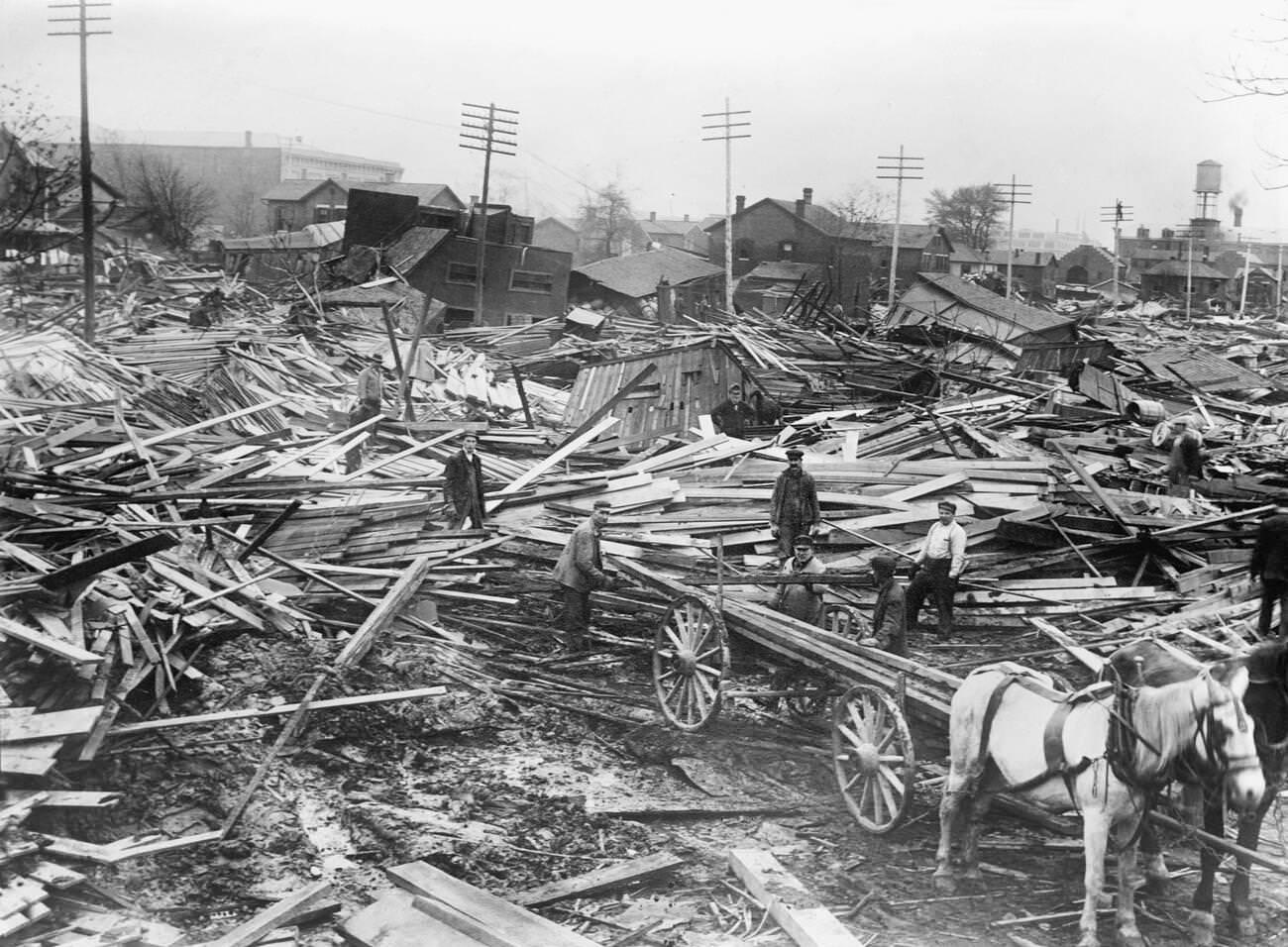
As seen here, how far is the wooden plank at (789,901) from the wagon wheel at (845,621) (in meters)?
2.94

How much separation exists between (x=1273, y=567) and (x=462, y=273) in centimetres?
3310

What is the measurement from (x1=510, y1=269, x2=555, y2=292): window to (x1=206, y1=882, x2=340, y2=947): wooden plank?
112 ft

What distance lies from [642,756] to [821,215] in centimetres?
5835

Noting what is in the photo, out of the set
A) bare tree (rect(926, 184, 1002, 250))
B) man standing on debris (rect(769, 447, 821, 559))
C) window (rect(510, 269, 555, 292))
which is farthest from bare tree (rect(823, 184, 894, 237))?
man standing on debris (rect(769, 447, 821, 559))

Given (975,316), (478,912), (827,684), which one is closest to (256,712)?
(478,912)

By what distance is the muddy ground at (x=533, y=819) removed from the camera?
6.18 m

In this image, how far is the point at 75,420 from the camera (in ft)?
49.4

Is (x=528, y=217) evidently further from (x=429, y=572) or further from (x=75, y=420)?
(x=429, y=572)

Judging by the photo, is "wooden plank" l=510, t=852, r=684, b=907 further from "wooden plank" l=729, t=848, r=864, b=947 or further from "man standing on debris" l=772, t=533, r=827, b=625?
"man standing on debris" l=772, t=533, r=827, b=625

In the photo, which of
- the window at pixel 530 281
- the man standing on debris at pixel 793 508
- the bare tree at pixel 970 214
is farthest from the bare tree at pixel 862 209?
the man standing on debris at pixel 793 508

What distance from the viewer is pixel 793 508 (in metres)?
11.1

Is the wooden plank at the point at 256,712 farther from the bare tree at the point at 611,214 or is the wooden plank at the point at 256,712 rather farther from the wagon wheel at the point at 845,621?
the bare tree at the point at 611,214

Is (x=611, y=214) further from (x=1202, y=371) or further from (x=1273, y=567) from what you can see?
(x=1273, y=567)

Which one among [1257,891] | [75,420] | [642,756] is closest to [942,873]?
[1257,891]
